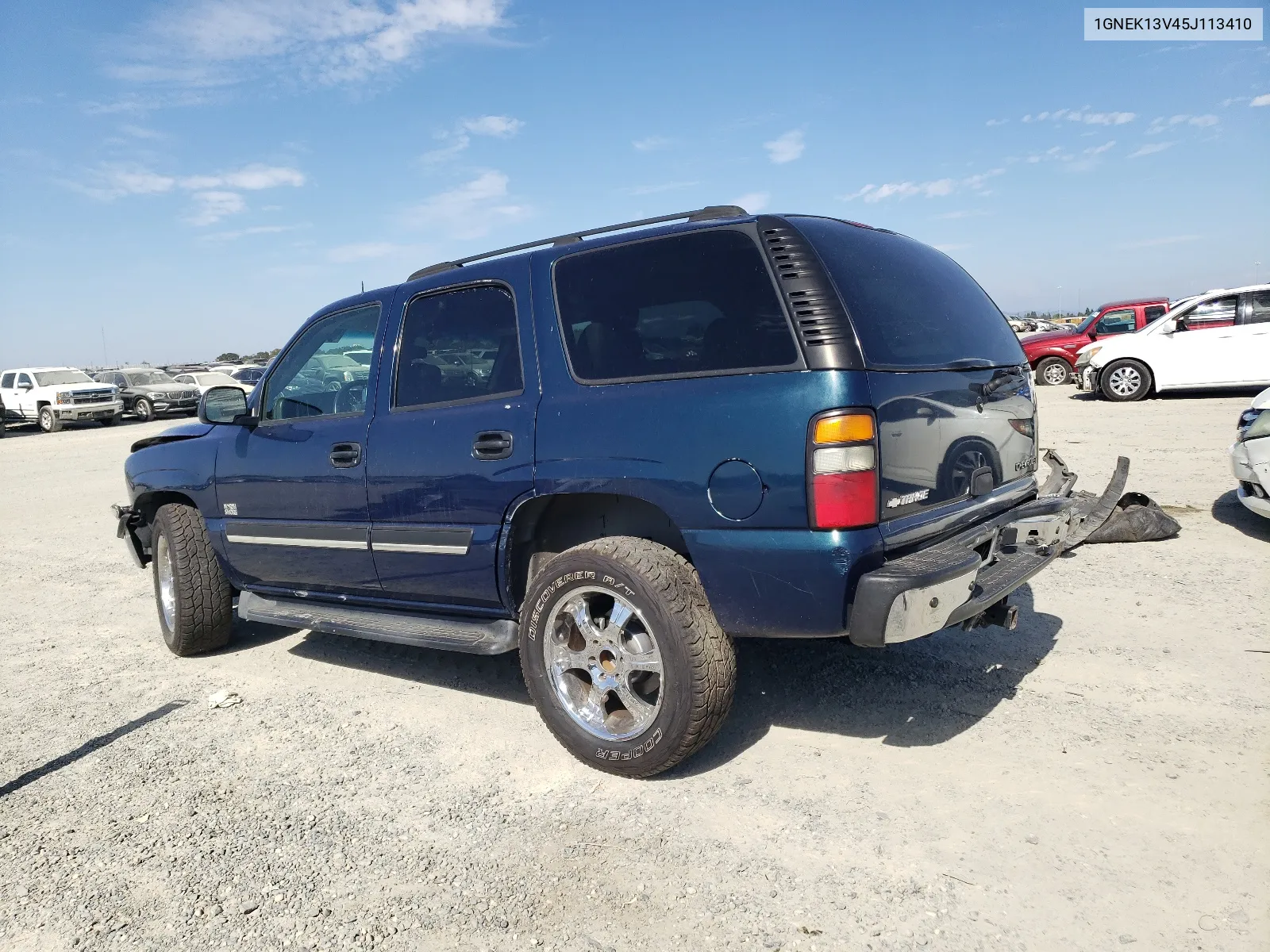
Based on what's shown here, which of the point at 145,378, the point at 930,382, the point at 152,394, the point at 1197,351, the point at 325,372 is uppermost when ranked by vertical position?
the point at 145,378

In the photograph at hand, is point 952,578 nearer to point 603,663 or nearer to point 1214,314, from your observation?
point 603,663

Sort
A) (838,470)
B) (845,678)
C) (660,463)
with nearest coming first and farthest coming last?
1. (838,470)
2. (660,463)
3. (845,678)

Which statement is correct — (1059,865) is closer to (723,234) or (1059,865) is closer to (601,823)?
(601,823)

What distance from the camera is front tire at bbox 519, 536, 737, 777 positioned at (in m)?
3.02

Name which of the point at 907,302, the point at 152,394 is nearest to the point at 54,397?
the point at 152,394

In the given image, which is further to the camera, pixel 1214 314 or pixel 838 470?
pixel 1214 314

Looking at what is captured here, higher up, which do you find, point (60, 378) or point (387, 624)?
point (60, 378)

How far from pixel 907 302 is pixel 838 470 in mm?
934

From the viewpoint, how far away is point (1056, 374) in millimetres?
19406

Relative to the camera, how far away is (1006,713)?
11.7 feet

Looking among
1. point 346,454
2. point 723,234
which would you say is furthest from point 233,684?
point 723,234

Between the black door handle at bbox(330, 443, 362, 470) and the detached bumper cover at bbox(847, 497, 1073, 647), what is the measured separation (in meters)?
2.37

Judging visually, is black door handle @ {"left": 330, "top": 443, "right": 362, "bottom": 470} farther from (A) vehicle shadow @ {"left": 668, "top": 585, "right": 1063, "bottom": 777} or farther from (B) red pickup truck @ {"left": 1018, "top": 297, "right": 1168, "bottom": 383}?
(B) red pickup truck @ {"left": 1018, "top": 297, "right": 1168, "bottom": 383}

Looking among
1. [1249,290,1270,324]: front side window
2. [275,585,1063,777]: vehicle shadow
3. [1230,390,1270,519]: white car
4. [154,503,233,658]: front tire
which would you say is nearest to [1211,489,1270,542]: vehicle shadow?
[1230,390,1270,519]: white car
